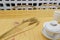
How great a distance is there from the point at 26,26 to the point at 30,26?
0.03 meters

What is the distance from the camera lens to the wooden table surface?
87cm

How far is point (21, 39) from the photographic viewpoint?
0.84 meters

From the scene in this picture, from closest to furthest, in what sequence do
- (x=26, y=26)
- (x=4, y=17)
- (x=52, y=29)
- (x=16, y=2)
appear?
1. (x=52, y=29)
2. (x=26, y=26)
3. (x=4, y=17)
4. (x=16, y=2)

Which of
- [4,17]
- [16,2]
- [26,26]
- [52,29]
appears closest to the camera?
[52,29]

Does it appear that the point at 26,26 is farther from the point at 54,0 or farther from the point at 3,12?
the point at 54,0

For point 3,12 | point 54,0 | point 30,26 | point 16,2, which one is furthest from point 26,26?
point 54,0

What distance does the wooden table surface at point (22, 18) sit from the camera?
0.87m

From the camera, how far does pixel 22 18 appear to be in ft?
3.52

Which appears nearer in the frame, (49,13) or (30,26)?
(30,26)

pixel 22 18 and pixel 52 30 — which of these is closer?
pixel 52 30

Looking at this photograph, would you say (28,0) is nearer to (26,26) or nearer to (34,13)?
(34,13)

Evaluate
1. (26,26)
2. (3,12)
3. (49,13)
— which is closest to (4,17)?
(3,12)

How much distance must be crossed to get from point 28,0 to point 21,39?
0.82 meters

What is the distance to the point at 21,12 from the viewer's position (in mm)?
1134
